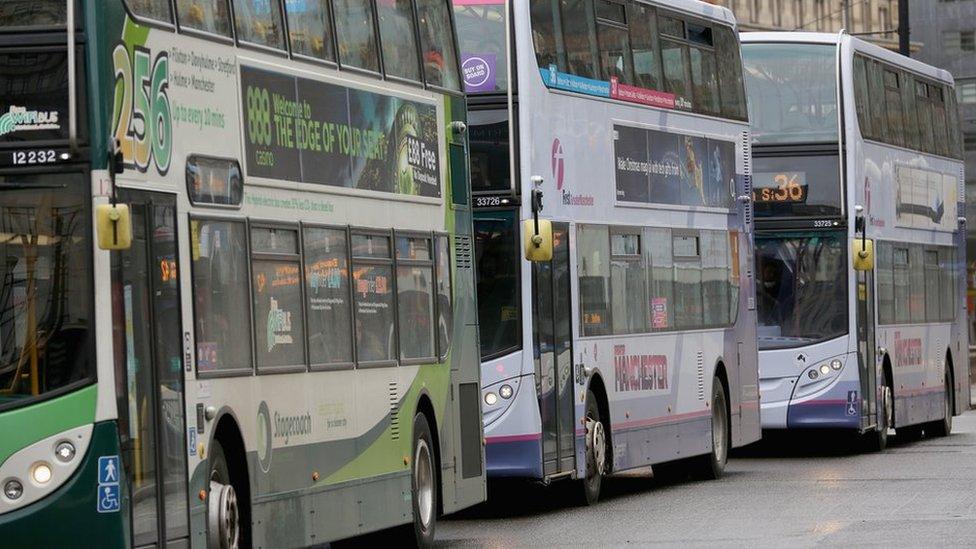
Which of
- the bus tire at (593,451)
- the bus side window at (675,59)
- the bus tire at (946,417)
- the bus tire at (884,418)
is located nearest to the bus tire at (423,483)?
the bus tire at (593,451)

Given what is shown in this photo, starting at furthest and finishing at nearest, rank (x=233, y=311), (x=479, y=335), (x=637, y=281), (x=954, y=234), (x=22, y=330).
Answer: (x=954, y=234) < (x=637, y=281) < (x=479, y=335) < (x=233, y=311) < (x=22, y=330)

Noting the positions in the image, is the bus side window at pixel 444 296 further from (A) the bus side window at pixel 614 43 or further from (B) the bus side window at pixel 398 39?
(A) the bus side window at pixel 614 43

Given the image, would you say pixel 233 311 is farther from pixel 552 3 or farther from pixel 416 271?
pixel 552 3

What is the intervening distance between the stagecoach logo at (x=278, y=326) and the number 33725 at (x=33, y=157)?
2.47 metres

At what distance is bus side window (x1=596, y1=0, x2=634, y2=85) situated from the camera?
66.5 feet

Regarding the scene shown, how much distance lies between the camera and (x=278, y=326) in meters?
12.9

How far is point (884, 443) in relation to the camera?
1093 inches

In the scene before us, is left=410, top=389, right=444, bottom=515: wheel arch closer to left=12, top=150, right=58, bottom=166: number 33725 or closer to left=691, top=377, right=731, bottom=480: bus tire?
left=12, top=150, right=58, bottom=166: number 33725

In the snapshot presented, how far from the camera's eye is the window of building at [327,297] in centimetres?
1347

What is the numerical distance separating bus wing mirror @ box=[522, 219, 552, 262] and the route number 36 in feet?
20.7

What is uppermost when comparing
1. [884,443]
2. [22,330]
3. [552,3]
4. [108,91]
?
[552,3]

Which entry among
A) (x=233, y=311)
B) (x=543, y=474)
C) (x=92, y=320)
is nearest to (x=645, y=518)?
(x=543, y=474)

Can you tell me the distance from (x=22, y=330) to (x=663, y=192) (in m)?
11.8

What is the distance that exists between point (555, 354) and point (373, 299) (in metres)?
4.28
